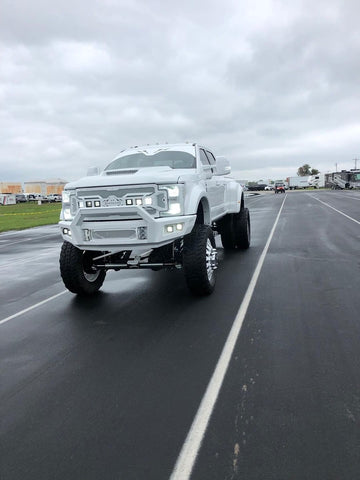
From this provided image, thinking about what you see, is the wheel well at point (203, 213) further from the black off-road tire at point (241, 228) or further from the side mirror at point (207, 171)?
the black off-road tire at point (241, 228)

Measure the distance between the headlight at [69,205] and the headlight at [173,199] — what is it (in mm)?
1323

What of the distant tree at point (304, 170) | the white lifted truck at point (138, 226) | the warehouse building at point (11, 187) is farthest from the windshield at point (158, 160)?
the distant tree at point (304, 170)

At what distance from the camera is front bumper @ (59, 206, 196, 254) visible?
5.55 metres

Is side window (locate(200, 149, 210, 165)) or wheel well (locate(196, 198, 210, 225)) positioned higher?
side window (locate(200, 149, 210, 165))

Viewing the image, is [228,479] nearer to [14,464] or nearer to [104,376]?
[14,464]

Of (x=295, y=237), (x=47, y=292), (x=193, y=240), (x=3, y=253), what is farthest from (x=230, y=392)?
(x=3, y=253)

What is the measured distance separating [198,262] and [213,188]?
2.49 metres

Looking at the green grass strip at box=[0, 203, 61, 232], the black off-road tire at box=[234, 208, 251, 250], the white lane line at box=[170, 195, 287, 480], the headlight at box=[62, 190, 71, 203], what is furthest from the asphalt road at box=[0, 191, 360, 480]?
the green grass strip at box=[0, 203, 61, 232]

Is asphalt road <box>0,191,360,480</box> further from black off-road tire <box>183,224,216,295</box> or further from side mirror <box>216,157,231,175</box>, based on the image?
side mirror <box>216,157,231,175</box>

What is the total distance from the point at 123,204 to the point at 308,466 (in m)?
4.03

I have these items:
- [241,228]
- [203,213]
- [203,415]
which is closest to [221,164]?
[203,213]

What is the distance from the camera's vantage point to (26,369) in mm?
4059

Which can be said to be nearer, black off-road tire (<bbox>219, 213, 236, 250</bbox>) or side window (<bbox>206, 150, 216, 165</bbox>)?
side window (<bbox>206, 150, 216, 165</bbox>)

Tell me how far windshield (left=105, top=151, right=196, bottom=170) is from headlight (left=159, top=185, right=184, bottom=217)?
164cm
